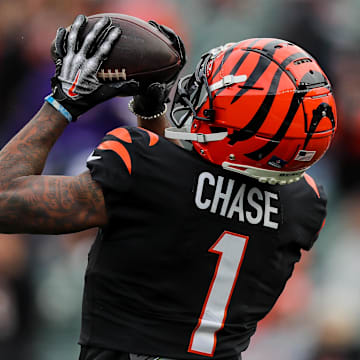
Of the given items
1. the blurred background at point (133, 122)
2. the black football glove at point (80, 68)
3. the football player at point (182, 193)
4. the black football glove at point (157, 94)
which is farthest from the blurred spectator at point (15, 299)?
the black football glove at point (80, 68)

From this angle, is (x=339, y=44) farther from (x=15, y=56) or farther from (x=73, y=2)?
(x=15, y=56)

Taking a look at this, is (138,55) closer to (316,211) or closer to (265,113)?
(265,113)

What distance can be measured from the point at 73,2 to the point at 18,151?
3.05 metres

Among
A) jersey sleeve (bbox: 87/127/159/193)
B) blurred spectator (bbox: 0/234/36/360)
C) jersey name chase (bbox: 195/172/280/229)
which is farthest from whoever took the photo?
blurred spectator (bbox: 0/234/36/360)

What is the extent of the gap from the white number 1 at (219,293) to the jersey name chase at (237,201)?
0.08 meters

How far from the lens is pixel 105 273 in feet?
6.77

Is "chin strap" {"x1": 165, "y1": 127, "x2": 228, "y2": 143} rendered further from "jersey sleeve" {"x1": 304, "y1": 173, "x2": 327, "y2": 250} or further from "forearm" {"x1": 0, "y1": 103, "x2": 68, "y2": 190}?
"jersey sleeve" {"x1": 304, "y1": 173, "x2": 327, "y2": 250}

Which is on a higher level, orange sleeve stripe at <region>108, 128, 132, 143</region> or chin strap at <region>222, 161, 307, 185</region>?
orange sleeve stripe at <region>108, 128, 132, 143</region>

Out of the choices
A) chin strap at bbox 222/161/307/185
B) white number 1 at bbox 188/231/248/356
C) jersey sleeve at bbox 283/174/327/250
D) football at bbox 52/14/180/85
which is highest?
football at bbox 52/14/180/85

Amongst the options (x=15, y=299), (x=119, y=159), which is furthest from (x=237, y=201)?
(x=15, y=299)

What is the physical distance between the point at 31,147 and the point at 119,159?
31 centimetres

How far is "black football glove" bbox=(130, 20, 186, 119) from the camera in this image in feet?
7.77

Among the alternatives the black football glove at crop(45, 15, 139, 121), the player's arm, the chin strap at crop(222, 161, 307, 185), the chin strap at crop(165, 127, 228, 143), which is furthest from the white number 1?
the black football glove at crop(45, 15, 139, 121)

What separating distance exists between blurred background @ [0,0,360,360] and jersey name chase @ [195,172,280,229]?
258 cm
